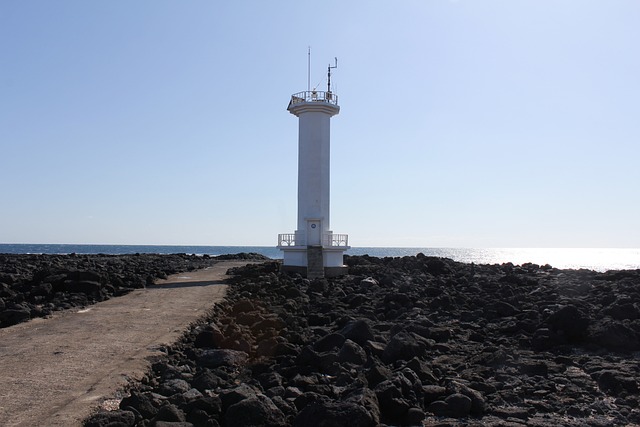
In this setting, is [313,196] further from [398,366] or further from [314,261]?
[398,366]

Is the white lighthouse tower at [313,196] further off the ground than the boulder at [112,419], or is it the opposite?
the white lighthouse tower at [313,196]

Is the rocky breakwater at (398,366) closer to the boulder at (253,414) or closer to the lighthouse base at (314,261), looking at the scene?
the boulder at (253,414)

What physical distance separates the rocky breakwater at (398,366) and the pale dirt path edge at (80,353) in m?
0.45

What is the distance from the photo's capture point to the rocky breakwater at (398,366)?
7.37 metres

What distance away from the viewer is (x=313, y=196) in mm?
25781

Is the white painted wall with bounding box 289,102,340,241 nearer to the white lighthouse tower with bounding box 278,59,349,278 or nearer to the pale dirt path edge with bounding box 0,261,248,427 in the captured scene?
the white lighthouse tower with bounding box 278,59,349,278

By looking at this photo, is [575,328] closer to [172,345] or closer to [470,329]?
[470,329]

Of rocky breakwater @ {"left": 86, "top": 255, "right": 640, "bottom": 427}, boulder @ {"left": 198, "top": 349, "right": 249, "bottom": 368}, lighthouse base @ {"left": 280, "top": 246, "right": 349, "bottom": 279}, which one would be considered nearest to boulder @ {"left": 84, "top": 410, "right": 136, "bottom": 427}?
rocky breakwater @ {"left": 86, "top": 255, "right": 640, "bottom": 427}

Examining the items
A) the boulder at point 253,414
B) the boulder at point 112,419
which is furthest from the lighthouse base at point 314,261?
the boulder at point 112,419

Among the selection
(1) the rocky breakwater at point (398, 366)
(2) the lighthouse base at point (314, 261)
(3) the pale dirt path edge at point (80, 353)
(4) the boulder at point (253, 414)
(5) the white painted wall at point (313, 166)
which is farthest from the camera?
(5) the white painted wall at point (313, 166)

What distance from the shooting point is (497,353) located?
10.9m

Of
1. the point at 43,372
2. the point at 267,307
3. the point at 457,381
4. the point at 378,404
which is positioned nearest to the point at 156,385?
the point at 43,372

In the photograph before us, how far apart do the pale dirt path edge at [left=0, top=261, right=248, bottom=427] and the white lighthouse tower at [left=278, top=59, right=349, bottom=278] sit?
8.70 meters

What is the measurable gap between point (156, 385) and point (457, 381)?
435cm
